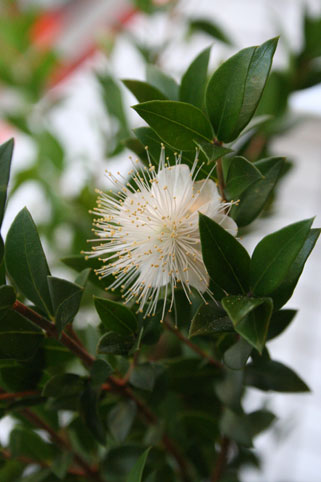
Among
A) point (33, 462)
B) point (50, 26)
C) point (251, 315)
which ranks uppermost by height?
point (50, 26)

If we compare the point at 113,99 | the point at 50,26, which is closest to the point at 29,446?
the point at 113,99

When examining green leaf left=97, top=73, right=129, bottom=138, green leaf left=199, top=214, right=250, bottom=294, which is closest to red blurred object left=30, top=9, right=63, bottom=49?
green leaf left=97, top=73, right=129, bottom=138

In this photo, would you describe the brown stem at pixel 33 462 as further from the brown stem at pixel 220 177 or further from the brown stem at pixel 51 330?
the brown stem at pixel 220 177

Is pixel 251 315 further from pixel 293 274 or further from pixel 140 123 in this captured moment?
pixel 140 123

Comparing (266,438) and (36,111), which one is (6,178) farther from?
(266,438)

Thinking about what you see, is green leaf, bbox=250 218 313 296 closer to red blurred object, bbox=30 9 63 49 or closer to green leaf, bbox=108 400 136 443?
green leaf, bbox=108 400 136 443

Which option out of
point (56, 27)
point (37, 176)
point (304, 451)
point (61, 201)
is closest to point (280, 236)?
point (61, 201)
